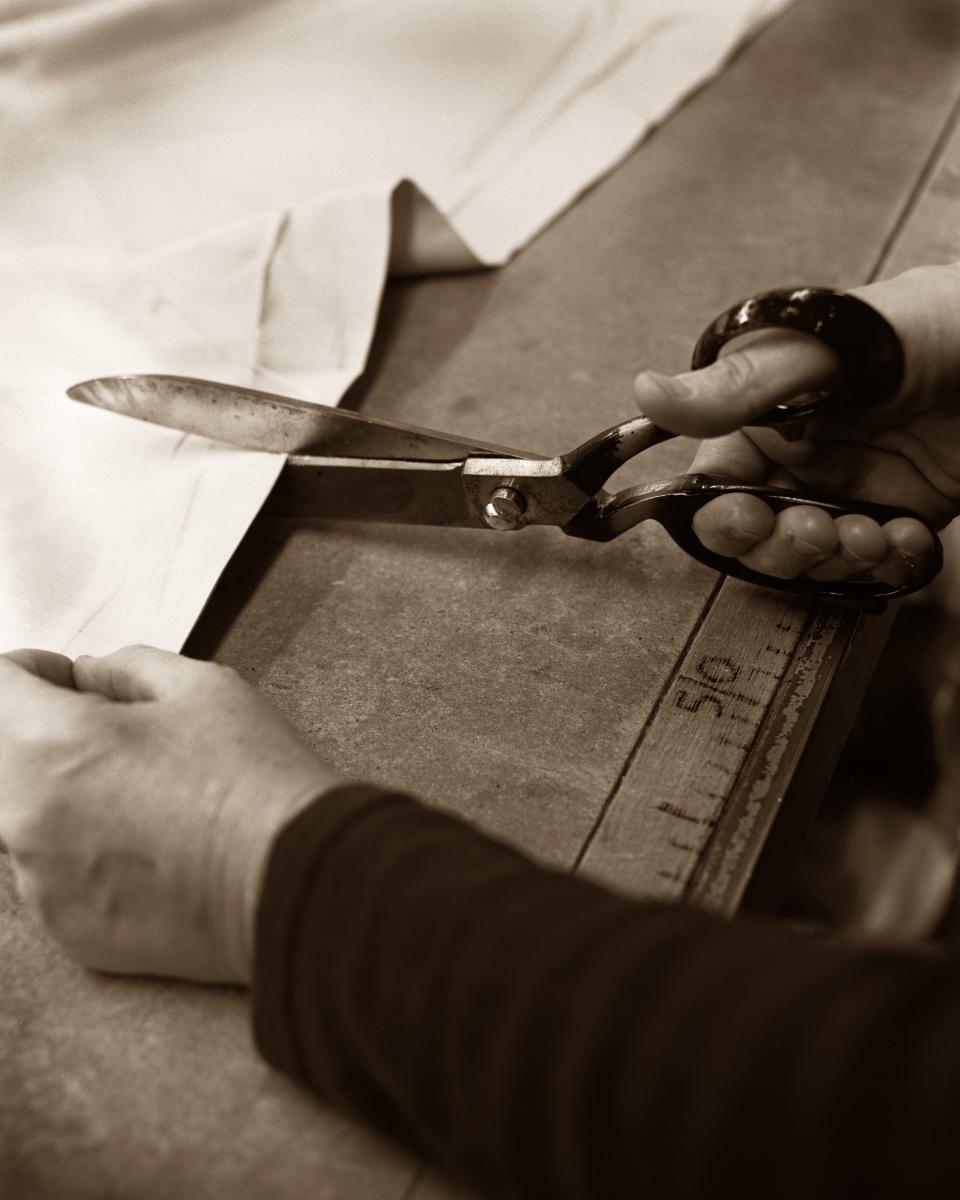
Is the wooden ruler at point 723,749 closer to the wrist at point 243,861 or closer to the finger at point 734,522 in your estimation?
the finger at point 734,522

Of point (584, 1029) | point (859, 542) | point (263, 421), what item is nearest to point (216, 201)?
point (263, 421)

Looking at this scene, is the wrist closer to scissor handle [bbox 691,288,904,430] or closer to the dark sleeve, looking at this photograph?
the dark sleeve

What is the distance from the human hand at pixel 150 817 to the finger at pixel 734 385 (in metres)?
0.30

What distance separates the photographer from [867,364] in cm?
70

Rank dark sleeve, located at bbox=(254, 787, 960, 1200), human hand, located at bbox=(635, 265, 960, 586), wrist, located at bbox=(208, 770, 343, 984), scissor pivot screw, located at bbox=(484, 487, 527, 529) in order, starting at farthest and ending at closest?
scissor pivot screw, located at bbox=(484, 487, 527, 529) → human hand, located at bbox=(635, 265, 960, 586) → wrist, located at bbox=(208, 770, 343, 984) → dark sleeve, located at bbox=(254, 787, 960, 1200)

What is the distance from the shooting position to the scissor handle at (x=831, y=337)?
66 centimetres

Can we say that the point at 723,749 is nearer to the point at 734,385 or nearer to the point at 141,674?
the point at 734,385

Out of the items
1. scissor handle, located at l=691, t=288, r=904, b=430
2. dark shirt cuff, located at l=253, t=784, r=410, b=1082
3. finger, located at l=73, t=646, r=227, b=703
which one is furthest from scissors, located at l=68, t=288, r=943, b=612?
dark shirt cuff, located at l=253, t=784, r=410, b=1082

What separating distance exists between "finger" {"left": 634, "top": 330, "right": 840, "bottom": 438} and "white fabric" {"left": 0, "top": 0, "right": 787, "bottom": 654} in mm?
339

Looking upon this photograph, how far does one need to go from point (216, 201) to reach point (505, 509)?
0.55 meters

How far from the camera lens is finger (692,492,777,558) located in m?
0.73

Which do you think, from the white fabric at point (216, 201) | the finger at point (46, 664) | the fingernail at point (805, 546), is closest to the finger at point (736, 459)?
the fingernail at point (805, 546)

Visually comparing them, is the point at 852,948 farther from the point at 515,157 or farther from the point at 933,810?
the point at 515,157

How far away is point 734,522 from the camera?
737 mm
